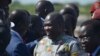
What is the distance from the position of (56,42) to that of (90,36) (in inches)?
19.3

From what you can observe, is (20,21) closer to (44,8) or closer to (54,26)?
(54,26)

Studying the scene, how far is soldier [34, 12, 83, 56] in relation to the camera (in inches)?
253

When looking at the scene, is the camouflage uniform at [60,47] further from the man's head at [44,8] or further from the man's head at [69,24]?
the man's head at [44,8]

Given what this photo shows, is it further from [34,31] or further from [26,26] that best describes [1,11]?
[34,31]

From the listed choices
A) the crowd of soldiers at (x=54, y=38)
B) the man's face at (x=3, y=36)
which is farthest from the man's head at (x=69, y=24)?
the man's face at (x=3, y=36)

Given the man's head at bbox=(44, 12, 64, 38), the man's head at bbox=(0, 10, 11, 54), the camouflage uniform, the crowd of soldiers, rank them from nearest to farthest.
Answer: the man's head at bbox=(0, 10, 11, 54) < the crowd of soldiers < the camouflage uniform < the man's head at bbox=(44, 12, 64, 38)

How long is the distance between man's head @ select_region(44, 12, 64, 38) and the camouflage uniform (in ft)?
0.25

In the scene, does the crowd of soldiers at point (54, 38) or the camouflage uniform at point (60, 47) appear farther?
the camouflage uniform at point (60, 47)

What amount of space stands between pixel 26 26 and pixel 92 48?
3.98 ft

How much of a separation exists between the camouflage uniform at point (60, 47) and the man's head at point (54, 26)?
0.25 feet

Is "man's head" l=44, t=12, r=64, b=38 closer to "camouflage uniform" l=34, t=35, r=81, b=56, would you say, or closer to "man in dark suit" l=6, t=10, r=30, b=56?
"camouflage uniform" l=34, t=35, r=81, b=56

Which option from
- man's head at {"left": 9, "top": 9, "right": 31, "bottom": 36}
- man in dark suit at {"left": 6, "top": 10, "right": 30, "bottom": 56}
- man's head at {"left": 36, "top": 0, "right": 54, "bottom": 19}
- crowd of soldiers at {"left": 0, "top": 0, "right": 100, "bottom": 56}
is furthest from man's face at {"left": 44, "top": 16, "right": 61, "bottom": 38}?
man's head at {"left": 36, "top": 0, "right": 54, "bottom": 19}

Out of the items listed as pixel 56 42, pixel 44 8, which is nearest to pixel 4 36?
pixel 56 42

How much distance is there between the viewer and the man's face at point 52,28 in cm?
657
